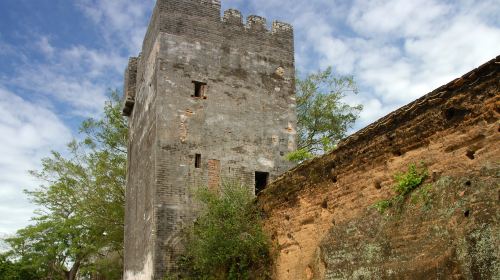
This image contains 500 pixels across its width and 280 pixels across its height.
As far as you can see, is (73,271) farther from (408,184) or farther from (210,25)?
(408,184)

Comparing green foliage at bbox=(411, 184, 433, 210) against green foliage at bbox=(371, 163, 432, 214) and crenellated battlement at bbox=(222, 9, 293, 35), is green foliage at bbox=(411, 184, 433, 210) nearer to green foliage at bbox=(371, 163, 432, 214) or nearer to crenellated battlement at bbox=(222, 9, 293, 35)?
green foliage at bbox=(371, 163, 432, 214)

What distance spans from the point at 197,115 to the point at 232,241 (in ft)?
14.4

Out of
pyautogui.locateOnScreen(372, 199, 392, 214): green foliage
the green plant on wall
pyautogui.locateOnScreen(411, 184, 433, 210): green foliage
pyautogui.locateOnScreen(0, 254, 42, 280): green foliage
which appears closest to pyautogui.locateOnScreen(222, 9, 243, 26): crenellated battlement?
the green plant on wall

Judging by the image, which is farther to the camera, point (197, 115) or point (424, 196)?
point (197, 115)

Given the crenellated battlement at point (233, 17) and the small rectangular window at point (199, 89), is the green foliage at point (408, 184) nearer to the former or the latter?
the small rectangular window at point (199, 89)

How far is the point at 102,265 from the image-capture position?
24.5 meters

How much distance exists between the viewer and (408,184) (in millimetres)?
7195

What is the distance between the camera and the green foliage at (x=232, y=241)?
10891 millimetres

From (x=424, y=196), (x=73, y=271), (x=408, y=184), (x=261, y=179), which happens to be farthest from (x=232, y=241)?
(x=73, y=271)

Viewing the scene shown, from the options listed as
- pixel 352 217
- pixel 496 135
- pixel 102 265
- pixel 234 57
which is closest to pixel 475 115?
pixel 496 135

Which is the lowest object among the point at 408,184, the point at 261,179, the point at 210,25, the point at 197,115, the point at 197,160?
the point at 408,184

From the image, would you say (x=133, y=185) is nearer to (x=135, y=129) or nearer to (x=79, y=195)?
(x=135, y=129)

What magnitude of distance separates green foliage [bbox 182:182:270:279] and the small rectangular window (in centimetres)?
338

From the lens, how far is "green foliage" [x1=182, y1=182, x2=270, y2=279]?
35.7 feet
